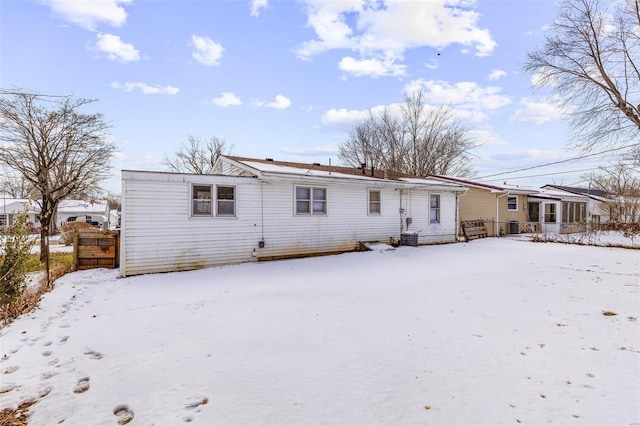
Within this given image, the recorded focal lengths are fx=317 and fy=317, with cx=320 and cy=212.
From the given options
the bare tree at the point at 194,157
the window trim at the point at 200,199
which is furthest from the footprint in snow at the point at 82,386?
the bare tree at the point at 194,157

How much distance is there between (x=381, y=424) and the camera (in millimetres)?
2518

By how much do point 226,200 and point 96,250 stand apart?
4.02 metres

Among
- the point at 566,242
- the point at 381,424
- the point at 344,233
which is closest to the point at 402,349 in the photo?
the point at 381,424

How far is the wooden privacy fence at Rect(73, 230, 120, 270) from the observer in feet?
30.3

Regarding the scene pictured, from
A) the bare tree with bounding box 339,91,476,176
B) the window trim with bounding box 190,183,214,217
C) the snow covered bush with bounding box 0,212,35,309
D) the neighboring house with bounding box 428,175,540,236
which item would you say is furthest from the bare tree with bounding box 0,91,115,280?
the bare tree with bounding box 339,91,476,176

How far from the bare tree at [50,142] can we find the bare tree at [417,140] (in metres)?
22.7

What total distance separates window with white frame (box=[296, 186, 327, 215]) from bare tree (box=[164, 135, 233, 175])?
25370 millimetres

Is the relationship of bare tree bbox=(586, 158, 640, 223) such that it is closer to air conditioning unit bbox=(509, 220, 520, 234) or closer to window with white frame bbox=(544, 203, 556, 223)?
window with white frame bbox=(544, 203, 556, 223)

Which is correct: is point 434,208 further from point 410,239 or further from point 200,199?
point 200,199

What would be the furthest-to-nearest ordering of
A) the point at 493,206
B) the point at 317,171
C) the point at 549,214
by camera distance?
1. the point at 549,214
2. the point at 493,206
3. the point at 317,171

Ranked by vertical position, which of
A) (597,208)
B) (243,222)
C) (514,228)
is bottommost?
(514,228)

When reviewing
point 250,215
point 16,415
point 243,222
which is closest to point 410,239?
point 250,215

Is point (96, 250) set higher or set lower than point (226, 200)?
lower

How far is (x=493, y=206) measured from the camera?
2042 centimetres
